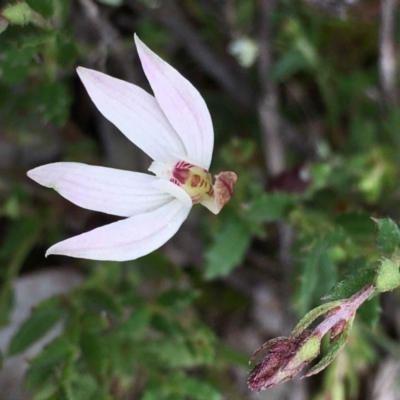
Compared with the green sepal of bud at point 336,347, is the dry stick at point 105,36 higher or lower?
lower

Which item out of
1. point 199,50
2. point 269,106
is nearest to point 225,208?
point 269,106

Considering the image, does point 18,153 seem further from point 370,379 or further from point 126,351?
point 370,379

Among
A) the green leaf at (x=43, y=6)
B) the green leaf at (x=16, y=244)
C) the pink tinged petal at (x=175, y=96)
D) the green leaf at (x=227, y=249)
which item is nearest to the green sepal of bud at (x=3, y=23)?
the green leaf at (x=43, y=6)

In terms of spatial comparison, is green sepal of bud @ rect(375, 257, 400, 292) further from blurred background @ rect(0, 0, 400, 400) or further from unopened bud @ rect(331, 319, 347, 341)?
blurred background @ rect(0, 0, 400, 400)

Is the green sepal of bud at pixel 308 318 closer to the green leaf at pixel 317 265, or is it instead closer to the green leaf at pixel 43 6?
the green leaf at pixel 317 265

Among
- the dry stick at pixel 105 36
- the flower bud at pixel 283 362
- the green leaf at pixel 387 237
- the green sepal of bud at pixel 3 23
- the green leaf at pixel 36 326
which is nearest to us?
the flower bud at pixel 283 362

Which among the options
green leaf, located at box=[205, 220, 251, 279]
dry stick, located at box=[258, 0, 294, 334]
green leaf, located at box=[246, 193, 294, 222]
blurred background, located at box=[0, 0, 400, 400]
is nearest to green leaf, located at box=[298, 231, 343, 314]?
blurred background, located at box=[0, 0, 400, 400]

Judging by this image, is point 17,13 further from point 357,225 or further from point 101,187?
point 357,225
